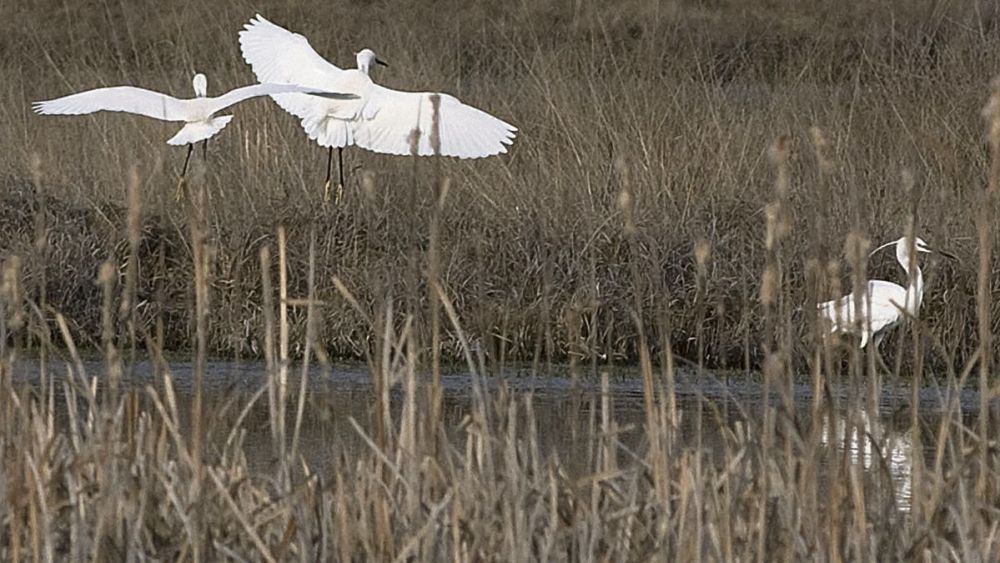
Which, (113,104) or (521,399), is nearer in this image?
(521,399)

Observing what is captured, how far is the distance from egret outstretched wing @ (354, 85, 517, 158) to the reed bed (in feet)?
0.71

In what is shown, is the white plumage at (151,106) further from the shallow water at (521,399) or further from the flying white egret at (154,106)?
the shallow water at (521,399)

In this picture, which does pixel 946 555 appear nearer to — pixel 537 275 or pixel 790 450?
pixel 790 450

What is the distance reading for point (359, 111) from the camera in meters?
8.32

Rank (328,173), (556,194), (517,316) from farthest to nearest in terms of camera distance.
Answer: (328,173) → (556,194) → (517,316)

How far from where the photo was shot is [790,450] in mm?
2896

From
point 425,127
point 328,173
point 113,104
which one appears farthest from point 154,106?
point 425,127

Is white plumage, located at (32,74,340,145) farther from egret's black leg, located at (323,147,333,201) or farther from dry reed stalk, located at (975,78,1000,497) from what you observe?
dry reed stalk, located at (975,78,1000,497)

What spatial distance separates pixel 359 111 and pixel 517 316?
4.66ft

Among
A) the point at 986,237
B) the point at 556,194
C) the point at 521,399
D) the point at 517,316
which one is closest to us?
the point at 986,237

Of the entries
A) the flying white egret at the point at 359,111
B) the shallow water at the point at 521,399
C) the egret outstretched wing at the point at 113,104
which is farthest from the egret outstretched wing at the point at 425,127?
the shallow water at the point at 521,399

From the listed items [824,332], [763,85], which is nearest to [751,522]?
[824,332]

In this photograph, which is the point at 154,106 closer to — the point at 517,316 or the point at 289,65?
the point at 289,65

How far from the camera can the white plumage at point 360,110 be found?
8008 mm
